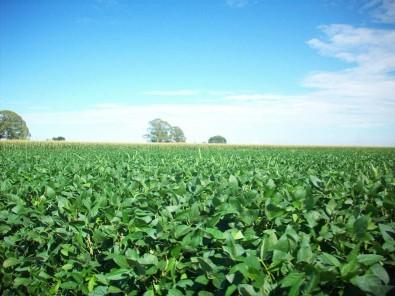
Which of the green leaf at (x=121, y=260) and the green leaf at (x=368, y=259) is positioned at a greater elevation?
the green leaf at (x=368, y=259)

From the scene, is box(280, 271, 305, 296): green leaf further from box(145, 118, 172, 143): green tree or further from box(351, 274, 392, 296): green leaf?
box(145, 118, 172, 143): green tree

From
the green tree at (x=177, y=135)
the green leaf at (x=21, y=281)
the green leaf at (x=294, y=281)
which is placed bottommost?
the green leaf at (x=21, y=281)

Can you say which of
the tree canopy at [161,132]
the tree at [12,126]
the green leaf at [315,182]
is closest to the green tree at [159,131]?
the tree canopy at [161,132]

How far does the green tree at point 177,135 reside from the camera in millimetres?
116188

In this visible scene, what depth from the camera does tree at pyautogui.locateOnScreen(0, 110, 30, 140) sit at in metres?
88.3

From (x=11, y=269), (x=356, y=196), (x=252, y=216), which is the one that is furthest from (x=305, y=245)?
(x=11, y=269)

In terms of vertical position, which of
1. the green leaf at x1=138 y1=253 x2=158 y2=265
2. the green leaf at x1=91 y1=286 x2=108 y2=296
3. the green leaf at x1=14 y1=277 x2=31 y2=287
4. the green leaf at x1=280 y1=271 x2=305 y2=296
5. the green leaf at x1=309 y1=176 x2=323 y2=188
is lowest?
the green leaf at x1=14 y1=277 x2=31 y2=287

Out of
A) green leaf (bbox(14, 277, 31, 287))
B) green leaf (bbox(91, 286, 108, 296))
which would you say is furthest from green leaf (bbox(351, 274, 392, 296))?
green leaf (bbox(14, 277, 31, 287))

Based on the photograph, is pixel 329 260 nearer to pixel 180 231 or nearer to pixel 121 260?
pixel 180 231

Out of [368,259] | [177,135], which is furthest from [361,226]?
[177,135]

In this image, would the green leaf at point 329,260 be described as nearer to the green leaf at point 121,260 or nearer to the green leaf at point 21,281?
the green leaf at point 121,260

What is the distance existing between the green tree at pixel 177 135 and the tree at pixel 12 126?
53040mm

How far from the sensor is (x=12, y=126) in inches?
3504

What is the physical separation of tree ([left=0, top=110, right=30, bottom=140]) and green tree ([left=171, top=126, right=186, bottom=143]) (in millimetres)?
53040
